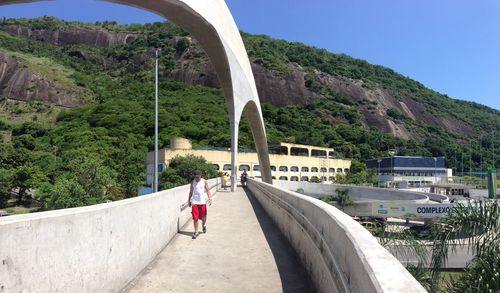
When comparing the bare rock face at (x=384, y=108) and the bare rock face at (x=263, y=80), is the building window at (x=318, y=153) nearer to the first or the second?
the bare rock face at (x=263, y=80)

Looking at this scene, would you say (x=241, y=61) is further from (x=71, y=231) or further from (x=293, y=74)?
(x=293, y=74)

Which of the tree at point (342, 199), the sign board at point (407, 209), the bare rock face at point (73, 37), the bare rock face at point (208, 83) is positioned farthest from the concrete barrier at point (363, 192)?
the bare rock face at point (73, 37)

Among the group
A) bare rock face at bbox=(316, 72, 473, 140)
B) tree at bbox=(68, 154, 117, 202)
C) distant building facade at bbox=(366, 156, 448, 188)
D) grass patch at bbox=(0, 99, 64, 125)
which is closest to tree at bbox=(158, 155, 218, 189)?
tree at bbox=(68, 154, 117, 202)

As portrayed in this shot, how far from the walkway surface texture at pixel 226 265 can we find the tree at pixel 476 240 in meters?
2.85

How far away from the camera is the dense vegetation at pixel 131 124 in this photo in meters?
61.4

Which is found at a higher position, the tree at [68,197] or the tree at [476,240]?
the tree at [476,240]

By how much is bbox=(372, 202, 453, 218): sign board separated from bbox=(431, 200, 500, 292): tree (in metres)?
20.8

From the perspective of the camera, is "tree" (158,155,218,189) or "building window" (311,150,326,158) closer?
"tree" (158,155,218,189)

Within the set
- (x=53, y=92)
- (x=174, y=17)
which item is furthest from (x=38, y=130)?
(x=174, y=17)

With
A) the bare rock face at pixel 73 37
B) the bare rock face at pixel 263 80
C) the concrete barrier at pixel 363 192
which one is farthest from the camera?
the bare rock face at pixel 73 37

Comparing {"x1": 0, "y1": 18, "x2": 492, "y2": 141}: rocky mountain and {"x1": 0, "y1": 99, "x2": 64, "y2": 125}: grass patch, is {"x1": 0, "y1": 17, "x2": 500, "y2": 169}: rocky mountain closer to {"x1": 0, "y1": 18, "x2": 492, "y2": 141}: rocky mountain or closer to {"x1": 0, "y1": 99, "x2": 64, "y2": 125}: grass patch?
{"x1": 0, "y1": 18, "x2": 492, "y2": 141}: rocky mountain

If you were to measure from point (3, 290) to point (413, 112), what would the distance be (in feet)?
630

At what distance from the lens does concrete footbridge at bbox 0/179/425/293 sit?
3162 millimetres

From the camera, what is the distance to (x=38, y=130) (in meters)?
111
